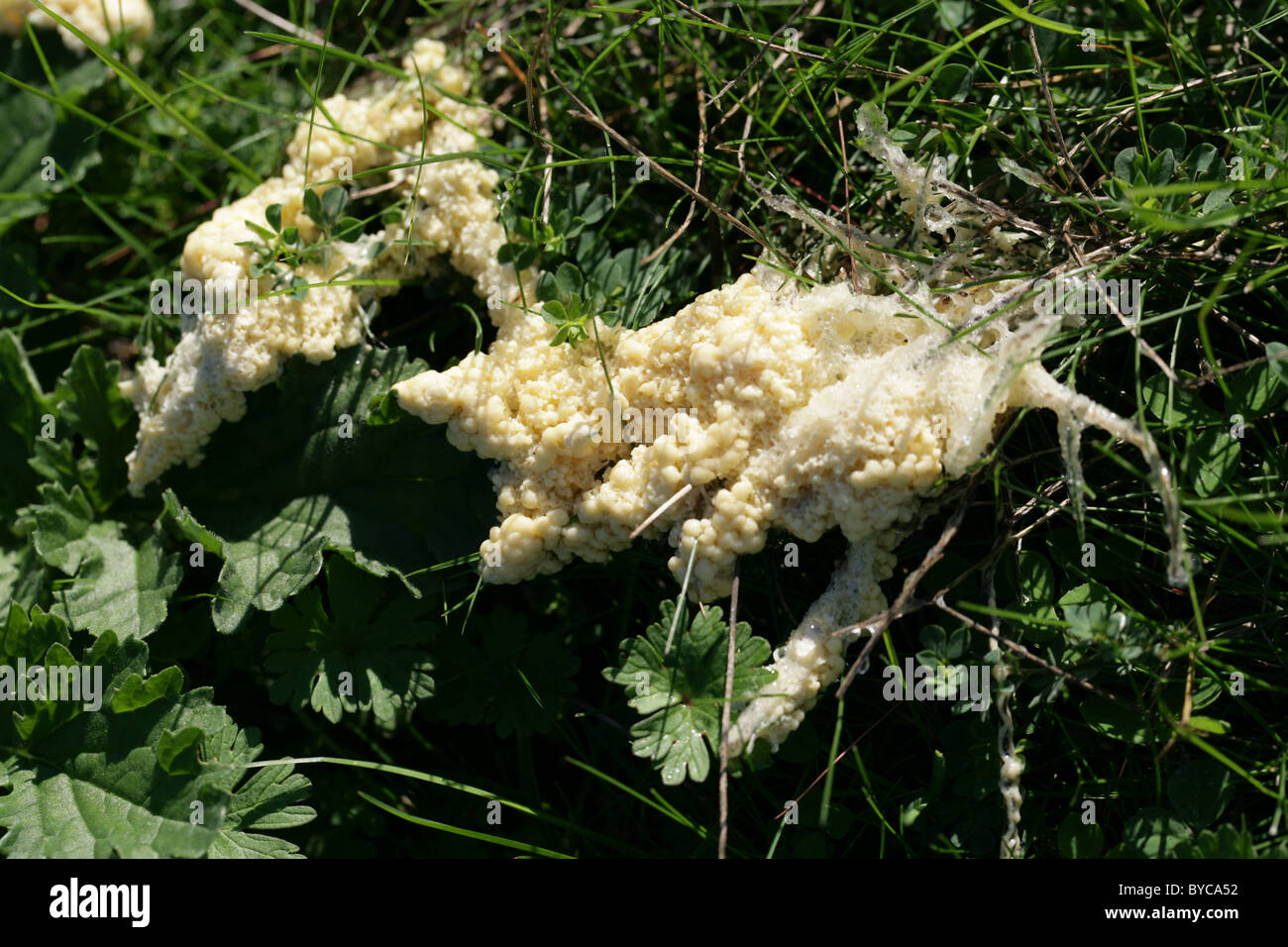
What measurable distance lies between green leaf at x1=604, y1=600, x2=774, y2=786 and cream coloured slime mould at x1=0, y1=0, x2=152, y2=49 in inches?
117

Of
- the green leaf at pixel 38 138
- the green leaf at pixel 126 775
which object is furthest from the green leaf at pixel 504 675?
the green leaf at pixel 38 138

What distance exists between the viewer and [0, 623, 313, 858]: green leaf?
234cm

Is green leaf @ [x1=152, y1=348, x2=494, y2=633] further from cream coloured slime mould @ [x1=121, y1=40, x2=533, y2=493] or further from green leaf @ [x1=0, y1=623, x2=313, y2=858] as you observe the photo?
green leaf @ [x1=0, y1=623, x2=313, y2=858]

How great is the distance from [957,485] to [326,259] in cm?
188

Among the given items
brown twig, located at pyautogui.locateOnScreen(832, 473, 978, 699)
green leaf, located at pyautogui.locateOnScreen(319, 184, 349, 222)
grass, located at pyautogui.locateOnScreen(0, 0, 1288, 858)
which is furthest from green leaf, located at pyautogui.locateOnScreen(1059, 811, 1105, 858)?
green leaf, located at pyautogui.locateOnScreen(319, 184, 349, 222)

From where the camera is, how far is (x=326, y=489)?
2.71 metres

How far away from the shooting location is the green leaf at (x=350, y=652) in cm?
248

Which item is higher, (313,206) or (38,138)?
(38,138)

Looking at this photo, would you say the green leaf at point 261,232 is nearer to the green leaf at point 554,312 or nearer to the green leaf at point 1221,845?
the green leaf at point 554,312

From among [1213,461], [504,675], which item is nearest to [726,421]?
[504,675]

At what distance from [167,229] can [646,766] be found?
8.50 feet

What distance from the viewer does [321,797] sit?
2.75 meters

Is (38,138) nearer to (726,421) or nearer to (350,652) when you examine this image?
(350,652)

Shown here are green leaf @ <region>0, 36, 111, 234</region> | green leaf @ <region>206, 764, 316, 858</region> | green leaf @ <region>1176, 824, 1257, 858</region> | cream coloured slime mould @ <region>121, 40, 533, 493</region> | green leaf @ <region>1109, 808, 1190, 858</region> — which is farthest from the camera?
green leaf @ <region>0, 36, 111, 234</region>
